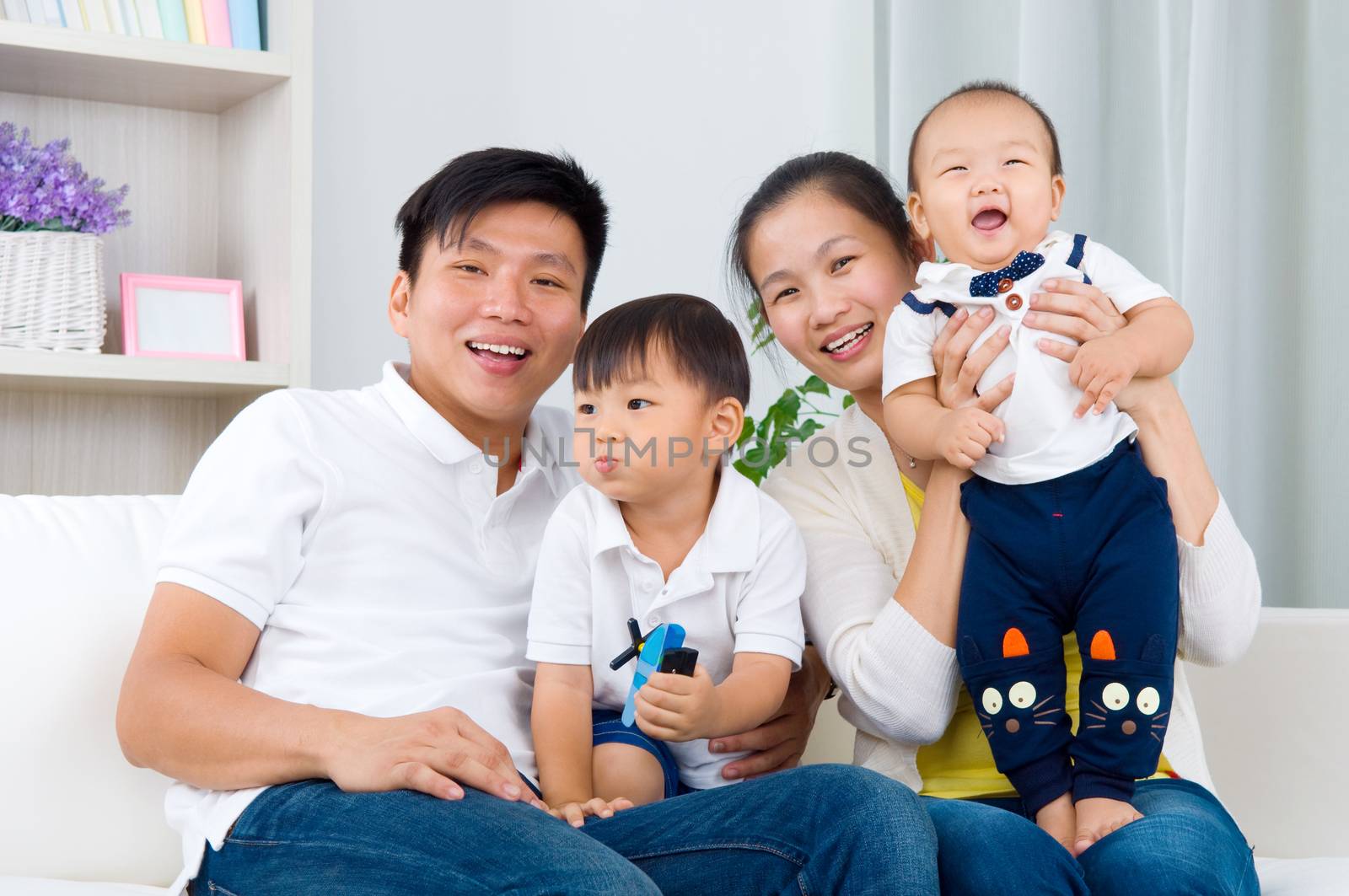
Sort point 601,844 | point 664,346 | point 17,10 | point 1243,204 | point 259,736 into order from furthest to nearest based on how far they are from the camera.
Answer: point 17,10, point 1243,204, point 664,346, point 259,736, point 601,844

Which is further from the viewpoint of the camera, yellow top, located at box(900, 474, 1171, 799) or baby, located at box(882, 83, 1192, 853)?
yellow top, located at box(900, 474, 1171, 799)

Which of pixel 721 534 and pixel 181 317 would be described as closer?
pixel 721 534

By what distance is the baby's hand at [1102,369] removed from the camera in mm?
1222

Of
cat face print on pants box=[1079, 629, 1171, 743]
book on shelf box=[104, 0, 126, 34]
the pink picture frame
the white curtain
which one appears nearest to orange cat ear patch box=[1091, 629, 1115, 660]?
cat face print on pants box=[1079, 629, 1171, 743]

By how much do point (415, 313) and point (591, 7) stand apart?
1.78 m

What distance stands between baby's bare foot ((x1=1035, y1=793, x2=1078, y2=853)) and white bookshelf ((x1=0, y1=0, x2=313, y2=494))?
1556mm

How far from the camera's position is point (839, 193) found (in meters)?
1.51

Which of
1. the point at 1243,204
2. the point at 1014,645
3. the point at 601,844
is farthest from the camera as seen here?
the point at 1243,204

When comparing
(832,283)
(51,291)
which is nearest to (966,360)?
(832,283)

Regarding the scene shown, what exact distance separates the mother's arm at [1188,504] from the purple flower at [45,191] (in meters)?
1.68

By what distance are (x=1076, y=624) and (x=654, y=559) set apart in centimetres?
46

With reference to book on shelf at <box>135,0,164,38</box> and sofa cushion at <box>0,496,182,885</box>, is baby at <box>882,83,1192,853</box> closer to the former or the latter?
sofa cushion at <box>0,496,182,885</box>

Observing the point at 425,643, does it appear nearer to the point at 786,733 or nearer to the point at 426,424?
the point at 426,424

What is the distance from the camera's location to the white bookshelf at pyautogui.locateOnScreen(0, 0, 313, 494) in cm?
217
